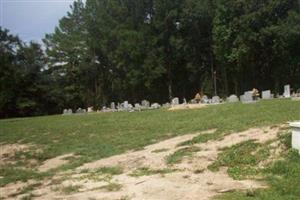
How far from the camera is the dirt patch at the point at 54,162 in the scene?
14340 mm

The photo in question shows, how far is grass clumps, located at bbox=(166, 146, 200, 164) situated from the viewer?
1220cm

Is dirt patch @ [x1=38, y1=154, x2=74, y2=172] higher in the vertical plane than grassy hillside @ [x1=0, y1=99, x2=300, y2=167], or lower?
lower

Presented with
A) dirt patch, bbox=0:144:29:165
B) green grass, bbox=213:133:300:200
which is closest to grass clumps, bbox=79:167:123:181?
green grass, bbox=213:133:300:200

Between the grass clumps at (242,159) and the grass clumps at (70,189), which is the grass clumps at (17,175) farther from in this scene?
the grass clumps at (242,159)

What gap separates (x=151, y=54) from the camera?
59.0 meters

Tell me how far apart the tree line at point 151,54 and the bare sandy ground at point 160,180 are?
3837 centimetres

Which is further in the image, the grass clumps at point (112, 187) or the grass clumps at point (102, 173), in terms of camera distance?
the grass clumps at point (102, 173)

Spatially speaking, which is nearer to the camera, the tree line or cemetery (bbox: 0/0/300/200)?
cemetery (bbox: 0/0/300/200)

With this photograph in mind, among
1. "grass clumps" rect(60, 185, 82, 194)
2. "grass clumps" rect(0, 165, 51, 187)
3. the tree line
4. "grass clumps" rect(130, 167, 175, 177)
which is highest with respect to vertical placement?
the tree line

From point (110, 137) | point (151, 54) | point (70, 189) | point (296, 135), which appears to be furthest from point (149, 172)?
point (151, 54)

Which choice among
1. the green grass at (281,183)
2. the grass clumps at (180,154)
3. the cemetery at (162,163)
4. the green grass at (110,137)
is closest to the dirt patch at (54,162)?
the cemetery at (162,163)

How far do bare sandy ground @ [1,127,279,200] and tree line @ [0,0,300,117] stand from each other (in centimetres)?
3837

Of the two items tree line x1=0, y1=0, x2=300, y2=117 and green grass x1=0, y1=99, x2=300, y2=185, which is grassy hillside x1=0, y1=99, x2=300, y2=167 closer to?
green grass x1=0, y1=99, x2=300, y2=185

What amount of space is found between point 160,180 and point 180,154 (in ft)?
8.62
